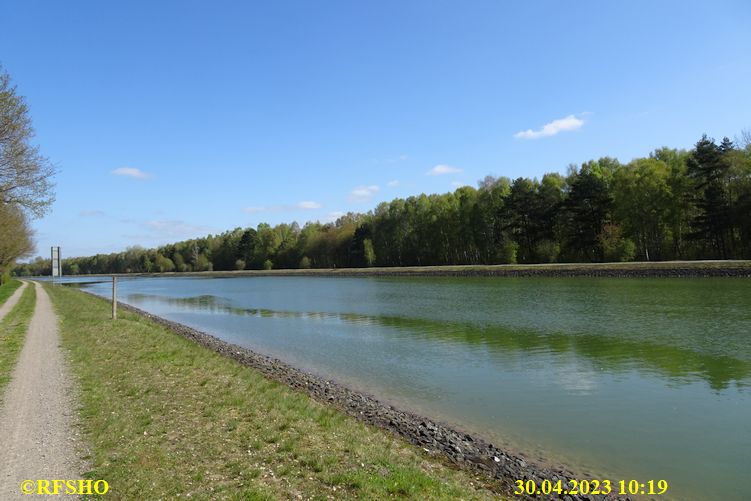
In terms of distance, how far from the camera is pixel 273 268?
5571 inches

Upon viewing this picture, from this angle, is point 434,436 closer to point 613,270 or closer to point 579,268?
point 613,270

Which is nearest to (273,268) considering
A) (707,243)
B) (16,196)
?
(707,243)

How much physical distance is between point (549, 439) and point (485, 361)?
22.8ft

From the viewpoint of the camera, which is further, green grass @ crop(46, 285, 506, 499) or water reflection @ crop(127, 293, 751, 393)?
water reflection @ crop(127, 293, 751, 393)

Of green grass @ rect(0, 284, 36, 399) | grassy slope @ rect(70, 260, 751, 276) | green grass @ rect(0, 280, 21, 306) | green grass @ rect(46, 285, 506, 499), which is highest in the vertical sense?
grassy slope @ rect(70, 260, 751, 276)

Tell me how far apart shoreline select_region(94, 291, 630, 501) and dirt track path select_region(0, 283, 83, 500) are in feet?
17.8

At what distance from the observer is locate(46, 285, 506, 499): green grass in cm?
587

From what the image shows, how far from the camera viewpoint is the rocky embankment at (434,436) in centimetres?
775

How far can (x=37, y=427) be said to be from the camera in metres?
7.44

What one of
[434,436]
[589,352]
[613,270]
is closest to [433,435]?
[434,436]

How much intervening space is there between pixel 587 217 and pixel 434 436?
213 feet

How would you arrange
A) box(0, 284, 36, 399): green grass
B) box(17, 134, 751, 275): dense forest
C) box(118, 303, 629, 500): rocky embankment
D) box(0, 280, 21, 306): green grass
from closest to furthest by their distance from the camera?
box(118, 303, 629, 500): rocky embankment, box(0, 284, 36, 399): green grass, box(0, 280, 21, 306): green grass, box(17, 134, 751, 275): dense forest
